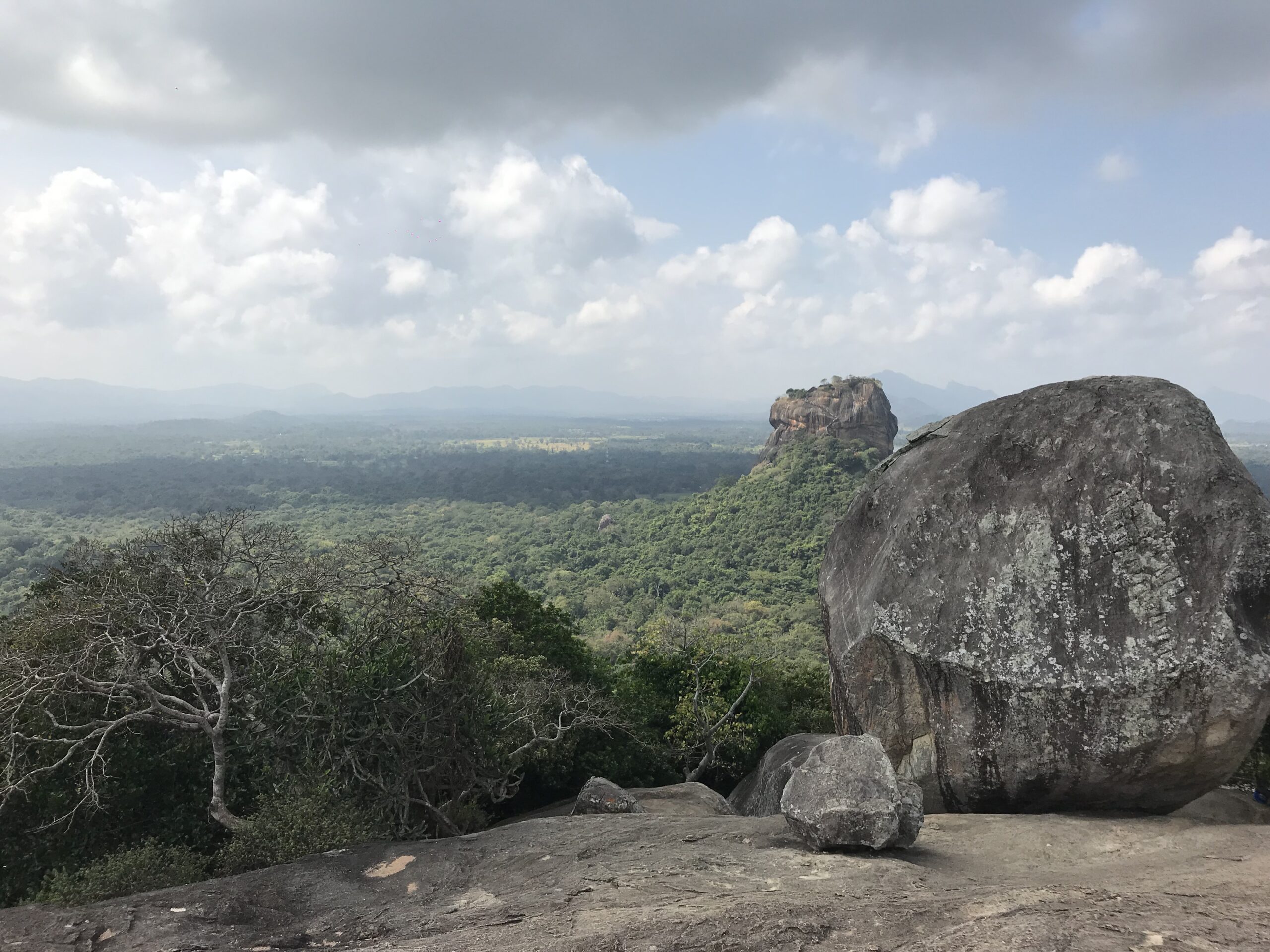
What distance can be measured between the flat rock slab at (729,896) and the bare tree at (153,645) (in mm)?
2637

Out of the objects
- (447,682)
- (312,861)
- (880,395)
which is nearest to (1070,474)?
(447,682)

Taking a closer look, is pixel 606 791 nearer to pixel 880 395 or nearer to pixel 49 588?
pixel 49 588

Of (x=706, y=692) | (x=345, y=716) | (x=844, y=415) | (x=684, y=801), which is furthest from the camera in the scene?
(x=844, y=415)

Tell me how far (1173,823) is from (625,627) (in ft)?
150

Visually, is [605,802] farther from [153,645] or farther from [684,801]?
[153,645]

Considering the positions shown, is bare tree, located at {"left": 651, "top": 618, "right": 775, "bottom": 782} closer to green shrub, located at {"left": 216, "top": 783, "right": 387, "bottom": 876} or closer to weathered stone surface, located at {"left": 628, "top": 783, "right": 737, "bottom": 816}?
weathered stone surface, located at {"left": 628, "top": 783, "right": 737, "bottom": 816}

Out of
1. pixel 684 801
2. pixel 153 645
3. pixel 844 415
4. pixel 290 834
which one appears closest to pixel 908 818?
pixel 684 801

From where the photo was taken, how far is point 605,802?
1093 centimetres

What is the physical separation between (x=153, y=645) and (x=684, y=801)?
31.0ft

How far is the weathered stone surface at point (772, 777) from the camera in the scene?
1234cm

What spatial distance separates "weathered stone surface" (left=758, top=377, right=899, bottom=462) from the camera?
78.4m

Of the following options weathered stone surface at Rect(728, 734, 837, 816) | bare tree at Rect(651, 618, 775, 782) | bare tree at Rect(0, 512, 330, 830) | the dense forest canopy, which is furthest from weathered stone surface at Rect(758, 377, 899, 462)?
bare tree at Rect(0, 512, 330, 830)

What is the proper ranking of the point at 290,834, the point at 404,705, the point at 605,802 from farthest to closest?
1. the point at 605,802
2. the point at 404,705
3. the point at 290,834

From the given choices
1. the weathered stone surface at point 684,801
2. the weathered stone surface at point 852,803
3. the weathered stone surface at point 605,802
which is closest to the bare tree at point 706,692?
the weathered stone surface at point 684,801
